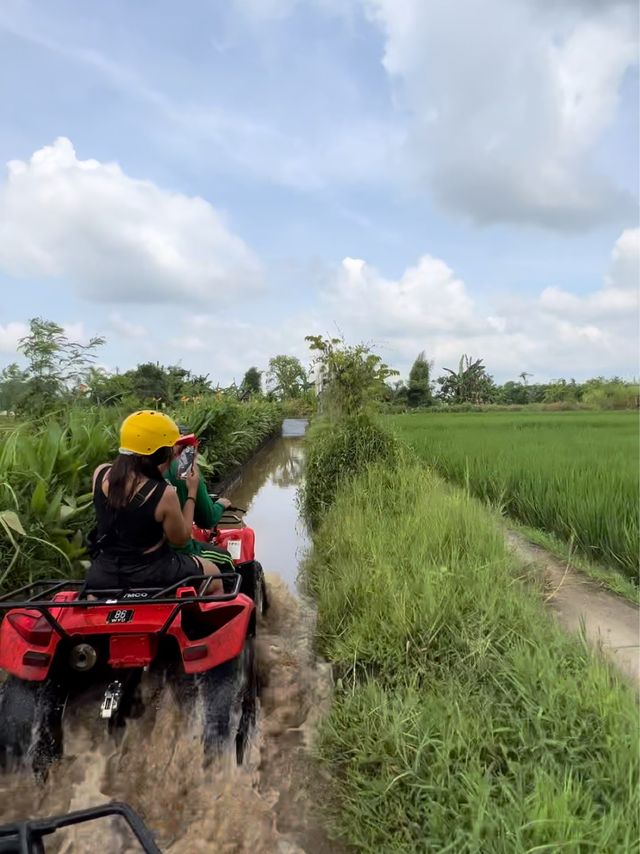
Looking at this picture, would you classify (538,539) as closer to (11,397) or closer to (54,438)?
(54,438)

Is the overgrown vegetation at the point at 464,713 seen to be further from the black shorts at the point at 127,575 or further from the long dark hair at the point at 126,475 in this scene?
the long dark hair at the point at 126,475

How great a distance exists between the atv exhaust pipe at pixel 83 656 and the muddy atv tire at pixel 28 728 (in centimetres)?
19

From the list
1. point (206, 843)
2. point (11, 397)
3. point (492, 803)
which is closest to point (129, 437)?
point (206, 843)

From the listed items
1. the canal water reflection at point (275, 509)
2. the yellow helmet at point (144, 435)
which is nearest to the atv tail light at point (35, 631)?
the yellow helmet at point (144, 435)

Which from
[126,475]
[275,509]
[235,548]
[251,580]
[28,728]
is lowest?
[275,509]

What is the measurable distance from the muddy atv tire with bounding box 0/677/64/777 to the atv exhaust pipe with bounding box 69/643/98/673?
0.19 meters

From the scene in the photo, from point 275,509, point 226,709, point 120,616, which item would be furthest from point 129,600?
point 275,509

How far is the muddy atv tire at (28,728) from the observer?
2.34 metres

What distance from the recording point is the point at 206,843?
209 centimetres

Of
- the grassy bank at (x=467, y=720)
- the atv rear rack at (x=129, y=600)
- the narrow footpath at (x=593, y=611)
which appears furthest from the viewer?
the narrow footpath at (x=593, y=611)

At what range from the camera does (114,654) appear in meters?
2.39

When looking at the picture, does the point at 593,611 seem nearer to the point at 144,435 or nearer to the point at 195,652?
the point at 195,652

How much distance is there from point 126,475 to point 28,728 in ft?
3.74

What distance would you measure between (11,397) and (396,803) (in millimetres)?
6530
